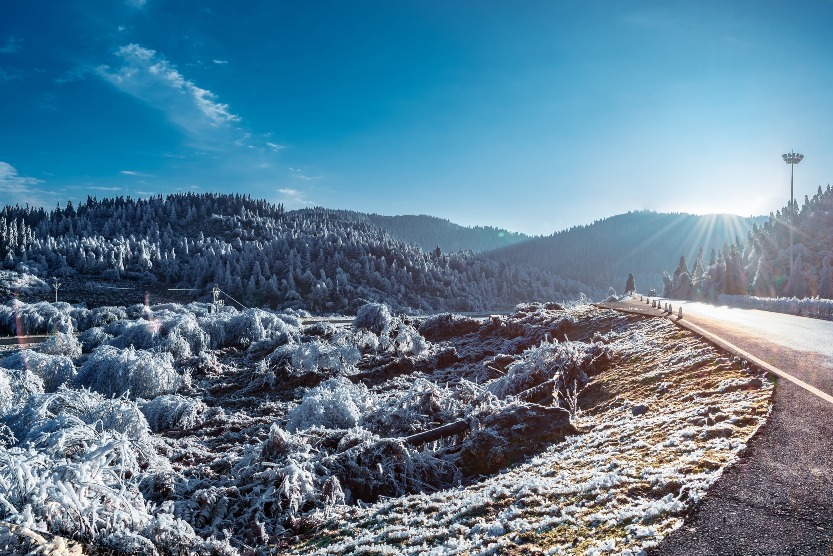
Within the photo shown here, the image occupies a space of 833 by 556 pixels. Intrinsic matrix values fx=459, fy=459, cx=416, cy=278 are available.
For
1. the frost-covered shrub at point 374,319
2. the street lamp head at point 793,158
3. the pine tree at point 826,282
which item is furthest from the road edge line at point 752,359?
the pine tree at point 826,282

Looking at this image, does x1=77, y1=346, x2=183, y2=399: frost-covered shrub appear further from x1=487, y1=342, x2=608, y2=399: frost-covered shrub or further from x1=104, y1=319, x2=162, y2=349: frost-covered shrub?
x1=487, y1=342, x2=608, y2=399: frost-covered shrub

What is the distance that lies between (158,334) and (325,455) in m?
22.0

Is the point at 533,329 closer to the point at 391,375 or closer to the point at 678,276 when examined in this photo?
the point at 391,375

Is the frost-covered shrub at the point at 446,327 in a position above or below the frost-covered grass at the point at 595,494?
below

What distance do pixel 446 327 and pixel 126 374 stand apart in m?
22.6

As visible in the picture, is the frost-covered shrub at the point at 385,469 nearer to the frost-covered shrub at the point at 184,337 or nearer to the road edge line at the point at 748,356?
the road edge line at the point at 748,356

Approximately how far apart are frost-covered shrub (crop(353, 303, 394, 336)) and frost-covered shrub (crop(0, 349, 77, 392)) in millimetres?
18578

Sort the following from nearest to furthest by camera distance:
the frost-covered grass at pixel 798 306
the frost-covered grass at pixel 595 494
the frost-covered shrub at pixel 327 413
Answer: the frost-covered grass at pixel 595 494 < the frost-covered shrub at pixel 327 413 < the frost-covered grass at pixel 798 306

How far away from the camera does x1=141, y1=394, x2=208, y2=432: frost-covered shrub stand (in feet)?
47.6

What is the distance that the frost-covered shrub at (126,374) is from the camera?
58.5ft

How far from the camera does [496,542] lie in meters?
4.91

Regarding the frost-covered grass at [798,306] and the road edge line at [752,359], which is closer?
the road edge line at [752,359]

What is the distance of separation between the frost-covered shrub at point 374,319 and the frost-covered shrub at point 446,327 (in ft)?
10.3

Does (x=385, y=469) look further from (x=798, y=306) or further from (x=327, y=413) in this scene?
(x=798, y=306)
